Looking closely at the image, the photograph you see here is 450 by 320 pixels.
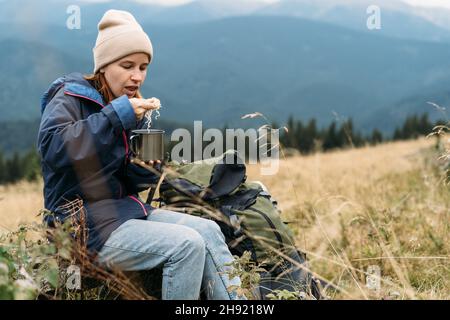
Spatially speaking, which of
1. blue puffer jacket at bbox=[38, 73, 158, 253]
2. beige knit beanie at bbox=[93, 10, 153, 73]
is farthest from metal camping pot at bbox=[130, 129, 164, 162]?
beige knit beanie at bbox=[93, 10, 153, 73]

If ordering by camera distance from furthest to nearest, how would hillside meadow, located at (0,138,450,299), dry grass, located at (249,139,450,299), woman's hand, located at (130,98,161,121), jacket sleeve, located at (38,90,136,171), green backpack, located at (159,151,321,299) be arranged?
green backpack, located at (159,151,321,299)
dry grass, located at (249,139,450,299)
hillside meadow, located at (0,138,450,299)
woman's hand, located at (130,98,161,121)
jacket sleeve, located at (38,90,136,171)

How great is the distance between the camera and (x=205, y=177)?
3955 mm

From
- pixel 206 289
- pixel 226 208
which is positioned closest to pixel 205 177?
pixel 226 208

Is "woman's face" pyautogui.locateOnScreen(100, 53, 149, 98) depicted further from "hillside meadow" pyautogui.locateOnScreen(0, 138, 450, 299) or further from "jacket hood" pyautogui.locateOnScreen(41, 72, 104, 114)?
"hillside meadow" pyautogui.locateOnScreen(0, 138, 450, 299)

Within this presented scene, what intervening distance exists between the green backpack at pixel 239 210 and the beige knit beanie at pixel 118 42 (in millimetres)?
826

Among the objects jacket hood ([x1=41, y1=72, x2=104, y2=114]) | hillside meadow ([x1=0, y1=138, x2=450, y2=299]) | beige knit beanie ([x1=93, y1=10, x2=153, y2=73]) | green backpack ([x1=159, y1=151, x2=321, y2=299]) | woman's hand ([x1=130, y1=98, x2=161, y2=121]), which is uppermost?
beige knit beanie ([x1=93, y1=10, x2=153, y2=73])

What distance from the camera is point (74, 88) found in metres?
3.21

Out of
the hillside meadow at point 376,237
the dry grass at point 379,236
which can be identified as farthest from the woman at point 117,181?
the dry grass at point 379,236

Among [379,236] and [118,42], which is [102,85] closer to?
[118,42]

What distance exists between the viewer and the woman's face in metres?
3.38

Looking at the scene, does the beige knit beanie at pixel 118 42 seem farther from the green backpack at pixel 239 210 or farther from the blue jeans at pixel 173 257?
the blue jeans at pixel 173 257

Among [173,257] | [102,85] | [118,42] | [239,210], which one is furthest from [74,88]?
[239,210]

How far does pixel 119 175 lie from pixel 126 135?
1.02 feet
